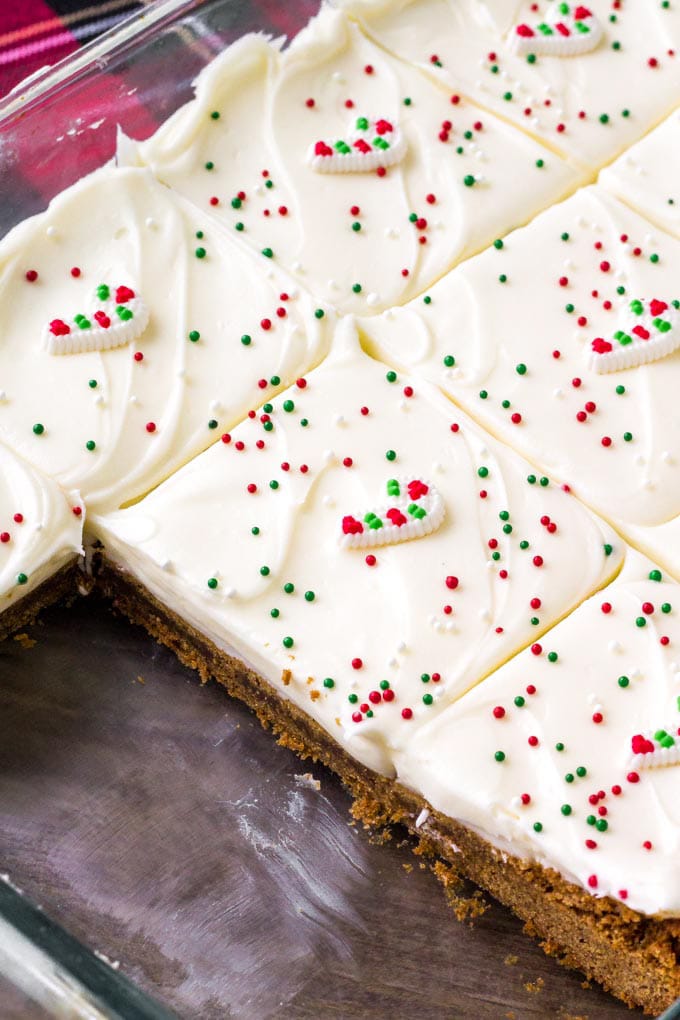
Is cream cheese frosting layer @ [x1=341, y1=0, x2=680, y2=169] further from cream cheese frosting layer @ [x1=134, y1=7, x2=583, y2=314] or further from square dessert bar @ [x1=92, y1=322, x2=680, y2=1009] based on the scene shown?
square dessert bar @ [x1=92, y1=322, x2=680, y2=1009]

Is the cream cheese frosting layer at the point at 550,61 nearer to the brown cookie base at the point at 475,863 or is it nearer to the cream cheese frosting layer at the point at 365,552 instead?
the cream cheese frosting layer at the point at 365,552

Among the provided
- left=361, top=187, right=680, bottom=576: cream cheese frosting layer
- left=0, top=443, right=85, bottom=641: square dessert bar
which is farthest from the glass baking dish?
left=361, top=187, right=680, bottom=576: cream cheese frosting layer

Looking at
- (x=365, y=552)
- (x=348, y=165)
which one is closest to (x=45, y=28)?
(x=348, y=165)

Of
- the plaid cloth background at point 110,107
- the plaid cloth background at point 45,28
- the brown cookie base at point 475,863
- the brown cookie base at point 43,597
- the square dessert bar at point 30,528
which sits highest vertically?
the plaid cloth background at point 45,28

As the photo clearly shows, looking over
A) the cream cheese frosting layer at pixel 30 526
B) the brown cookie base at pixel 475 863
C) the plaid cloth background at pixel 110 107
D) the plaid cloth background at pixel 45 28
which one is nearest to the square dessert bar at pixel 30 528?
the cream cheese frosting layer at pixel 30 526

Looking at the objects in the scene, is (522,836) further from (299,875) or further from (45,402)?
(45,402)

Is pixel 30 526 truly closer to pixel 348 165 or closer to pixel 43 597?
pixel 43 597

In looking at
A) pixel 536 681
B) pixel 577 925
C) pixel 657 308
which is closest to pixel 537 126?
pixel 657 308
